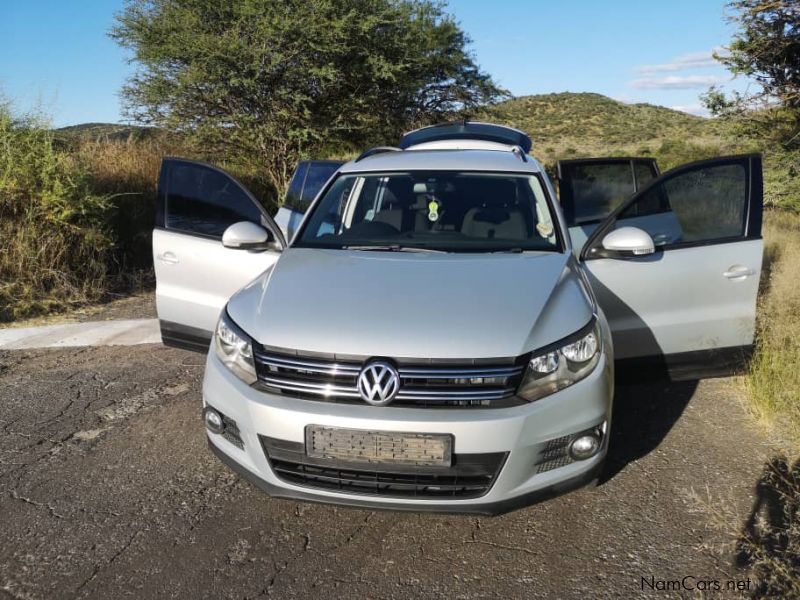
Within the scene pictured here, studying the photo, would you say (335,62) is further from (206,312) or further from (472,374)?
(472,374)

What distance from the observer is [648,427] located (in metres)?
4.12

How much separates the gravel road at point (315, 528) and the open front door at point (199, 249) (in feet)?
2.10

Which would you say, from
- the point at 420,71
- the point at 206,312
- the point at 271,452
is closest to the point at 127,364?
the point at 206,312

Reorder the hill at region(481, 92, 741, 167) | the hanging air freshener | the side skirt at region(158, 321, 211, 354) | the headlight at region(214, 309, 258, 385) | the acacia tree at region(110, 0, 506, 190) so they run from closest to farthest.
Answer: the headlight at region(214, 309, 258, 385)
the hanging air freshener
the side skirt at region(158, 321, 211, 354)
the acacia tree at region(110, 0, 506, 190)
the hill at region(481, 92, 741, 167)

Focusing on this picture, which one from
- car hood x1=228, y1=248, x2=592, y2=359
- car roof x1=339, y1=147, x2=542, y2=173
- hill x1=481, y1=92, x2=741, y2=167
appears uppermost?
car roof x1=339, y1=147, x2=542, y2=173

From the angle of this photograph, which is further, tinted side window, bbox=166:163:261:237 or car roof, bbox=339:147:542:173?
tinted side window, bbox=166:163:261:237

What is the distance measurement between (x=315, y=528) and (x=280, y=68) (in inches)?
505

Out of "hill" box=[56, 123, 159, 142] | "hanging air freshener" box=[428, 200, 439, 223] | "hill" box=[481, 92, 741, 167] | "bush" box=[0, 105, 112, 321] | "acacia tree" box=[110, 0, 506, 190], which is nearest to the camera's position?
"hanging air freshener" box=[428, 200, 439, 223]

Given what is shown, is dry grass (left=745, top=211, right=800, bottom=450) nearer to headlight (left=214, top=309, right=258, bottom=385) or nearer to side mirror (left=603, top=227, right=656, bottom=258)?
side mirror (left=603, top=227, right=656, bottom=258)

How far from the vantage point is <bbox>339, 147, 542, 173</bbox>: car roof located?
4.25m

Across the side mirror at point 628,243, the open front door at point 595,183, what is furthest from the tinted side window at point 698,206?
the open front door at point 595,183

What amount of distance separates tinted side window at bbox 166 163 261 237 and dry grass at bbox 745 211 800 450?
3355 mm

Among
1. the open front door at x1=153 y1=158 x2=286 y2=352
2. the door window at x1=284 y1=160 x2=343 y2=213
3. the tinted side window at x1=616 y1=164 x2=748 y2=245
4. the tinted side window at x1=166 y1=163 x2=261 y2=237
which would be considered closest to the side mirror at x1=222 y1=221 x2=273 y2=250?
the open front door at x1=153 y1=158 x2=286 y2=352

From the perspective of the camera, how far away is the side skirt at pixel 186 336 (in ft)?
13.7
